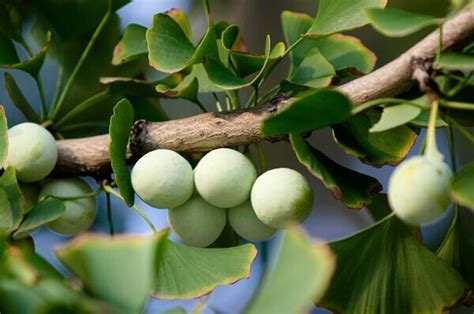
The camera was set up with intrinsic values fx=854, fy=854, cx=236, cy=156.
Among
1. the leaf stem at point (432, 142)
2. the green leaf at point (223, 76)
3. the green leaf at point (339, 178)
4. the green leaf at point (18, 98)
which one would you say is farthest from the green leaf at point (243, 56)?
the green leaf at point (18, 98)

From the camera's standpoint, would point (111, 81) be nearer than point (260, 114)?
No

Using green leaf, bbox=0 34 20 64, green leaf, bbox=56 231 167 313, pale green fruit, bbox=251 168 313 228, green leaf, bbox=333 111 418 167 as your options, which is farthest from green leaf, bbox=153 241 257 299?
green leaf, bbox=0 34 20 64

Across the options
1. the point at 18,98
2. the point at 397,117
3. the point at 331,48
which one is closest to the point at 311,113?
the point at 397,117

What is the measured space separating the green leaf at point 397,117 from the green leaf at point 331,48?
29 cm

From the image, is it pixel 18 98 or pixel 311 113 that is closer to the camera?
pixel 311 113

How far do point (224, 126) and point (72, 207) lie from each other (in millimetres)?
222

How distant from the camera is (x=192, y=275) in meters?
0.85

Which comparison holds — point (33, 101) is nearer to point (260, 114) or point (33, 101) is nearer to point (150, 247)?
point (260, 114)

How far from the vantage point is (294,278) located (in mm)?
521

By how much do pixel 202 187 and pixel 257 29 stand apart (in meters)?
0.83

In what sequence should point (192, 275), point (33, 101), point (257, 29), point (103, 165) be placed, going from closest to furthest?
point (192, 275) → point (103, 165) → point (33, 101) → point (257, 29)

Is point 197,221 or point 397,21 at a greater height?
point 397,21

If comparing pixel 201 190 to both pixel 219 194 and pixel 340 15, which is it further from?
pixel 340 15

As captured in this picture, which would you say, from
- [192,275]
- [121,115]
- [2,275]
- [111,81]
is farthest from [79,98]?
[2,275]
